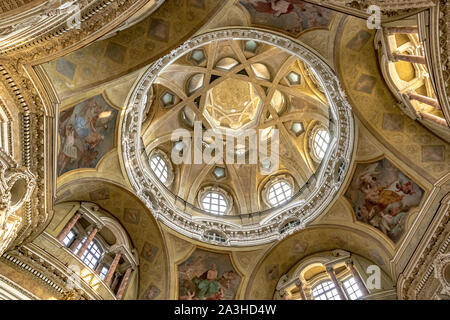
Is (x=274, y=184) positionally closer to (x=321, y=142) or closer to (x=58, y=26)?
(x=321, y=142)

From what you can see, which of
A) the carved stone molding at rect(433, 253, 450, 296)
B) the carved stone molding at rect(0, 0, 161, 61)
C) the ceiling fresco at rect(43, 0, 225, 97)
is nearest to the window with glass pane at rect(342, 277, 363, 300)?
the carved stone molding at rect(433, 253, 450, 296)

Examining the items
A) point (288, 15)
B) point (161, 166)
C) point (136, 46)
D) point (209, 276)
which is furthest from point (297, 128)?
point (136, 46)

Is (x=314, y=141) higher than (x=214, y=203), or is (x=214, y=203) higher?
(x=314, y=141)

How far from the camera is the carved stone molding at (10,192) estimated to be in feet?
27.9

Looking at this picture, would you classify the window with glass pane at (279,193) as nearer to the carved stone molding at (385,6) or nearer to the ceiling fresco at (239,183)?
the ceiling fresco at (239,183)

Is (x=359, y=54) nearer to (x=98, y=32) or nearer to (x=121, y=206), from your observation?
(x=98, y=32)

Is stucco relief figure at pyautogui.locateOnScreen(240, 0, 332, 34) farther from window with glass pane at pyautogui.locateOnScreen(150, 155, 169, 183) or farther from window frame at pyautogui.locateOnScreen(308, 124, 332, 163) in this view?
window with glass pane at pyautogui.locateOnScreen(150, 155, 169, 183)

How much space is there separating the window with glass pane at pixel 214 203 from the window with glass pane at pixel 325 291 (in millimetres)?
6770

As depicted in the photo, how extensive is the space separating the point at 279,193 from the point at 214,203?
3.81 meters

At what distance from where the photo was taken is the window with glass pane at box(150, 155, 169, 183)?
804 inches

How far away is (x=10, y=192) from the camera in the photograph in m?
9.25

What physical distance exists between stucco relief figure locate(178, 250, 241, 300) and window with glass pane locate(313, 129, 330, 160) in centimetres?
761

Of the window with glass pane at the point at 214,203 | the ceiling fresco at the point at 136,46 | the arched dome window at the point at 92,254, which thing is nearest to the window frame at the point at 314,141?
the window with glass pane at the point at 214,203
